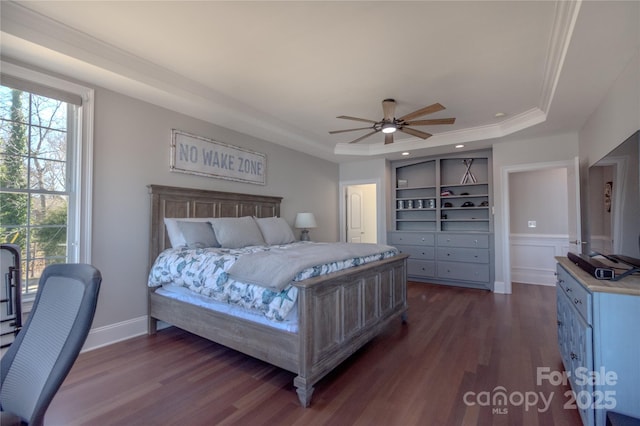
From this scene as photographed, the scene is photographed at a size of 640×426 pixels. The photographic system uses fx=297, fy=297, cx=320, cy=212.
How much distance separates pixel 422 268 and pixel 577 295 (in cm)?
377

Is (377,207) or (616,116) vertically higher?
(616,116)

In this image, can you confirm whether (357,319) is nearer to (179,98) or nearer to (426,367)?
(426,367)

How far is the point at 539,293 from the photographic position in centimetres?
462

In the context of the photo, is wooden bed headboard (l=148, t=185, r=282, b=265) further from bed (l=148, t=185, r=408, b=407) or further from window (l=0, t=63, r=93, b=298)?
window (l=0, t=63, r=93, b=298)

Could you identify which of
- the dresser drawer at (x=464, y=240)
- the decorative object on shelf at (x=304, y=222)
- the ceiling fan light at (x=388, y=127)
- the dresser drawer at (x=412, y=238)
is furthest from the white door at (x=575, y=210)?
the decorative object on shelf at (x=304, y=222)

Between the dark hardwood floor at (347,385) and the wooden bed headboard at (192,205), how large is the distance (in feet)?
3.43

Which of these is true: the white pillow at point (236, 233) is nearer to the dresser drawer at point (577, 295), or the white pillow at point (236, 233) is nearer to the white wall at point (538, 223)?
the dresser drawer at point (577, 295)

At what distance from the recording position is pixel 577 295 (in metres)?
1.80

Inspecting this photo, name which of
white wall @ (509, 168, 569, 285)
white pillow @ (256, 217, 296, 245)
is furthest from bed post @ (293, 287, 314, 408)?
white wall @ (509, 168, 569, 285)

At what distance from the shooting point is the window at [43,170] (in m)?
2.36

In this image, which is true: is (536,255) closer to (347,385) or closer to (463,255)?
(463,255)

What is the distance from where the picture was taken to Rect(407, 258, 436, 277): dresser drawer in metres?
5.42

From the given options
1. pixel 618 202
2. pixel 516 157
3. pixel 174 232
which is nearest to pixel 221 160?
pixel 174 232

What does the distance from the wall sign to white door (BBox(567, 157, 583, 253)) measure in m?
4.14
